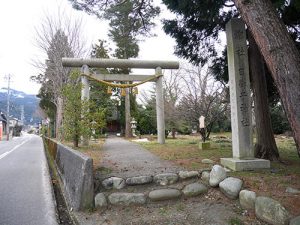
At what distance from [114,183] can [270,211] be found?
2804mm

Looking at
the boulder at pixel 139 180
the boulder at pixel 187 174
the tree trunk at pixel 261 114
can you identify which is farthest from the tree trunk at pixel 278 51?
the tree trunk at pixel 261 114

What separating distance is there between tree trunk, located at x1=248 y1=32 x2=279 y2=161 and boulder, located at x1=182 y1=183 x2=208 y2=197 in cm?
352

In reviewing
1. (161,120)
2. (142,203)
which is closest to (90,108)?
(161,120)

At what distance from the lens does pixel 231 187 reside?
17.0 ft

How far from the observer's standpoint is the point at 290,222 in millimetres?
3771

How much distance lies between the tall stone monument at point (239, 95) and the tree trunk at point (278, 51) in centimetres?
279

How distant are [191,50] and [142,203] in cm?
672

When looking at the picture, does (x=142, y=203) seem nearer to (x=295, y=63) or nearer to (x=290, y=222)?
(x=290, y=222)

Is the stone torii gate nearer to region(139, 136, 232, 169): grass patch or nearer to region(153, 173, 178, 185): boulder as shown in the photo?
region(139, 136, 232, 169): grass patch

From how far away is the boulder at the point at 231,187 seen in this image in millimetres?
5102

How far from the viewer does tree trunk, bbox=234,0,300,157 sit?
3.66m

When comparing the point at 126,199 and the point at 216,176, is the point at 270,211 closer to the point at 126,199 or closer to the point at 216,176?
the point at 216,176

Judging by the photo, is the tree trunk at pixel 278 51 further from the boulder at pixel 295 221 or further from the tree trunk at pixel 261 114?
the tree trunk at pixel 261 114

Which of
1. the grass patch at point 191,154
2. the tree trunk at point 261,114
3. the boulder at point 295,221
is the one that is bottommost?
the boulder at point 295,221
